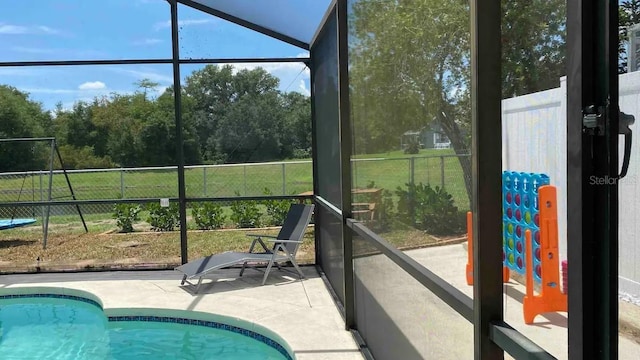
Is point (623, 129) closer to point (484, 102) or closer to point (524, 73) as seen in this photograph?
point (524, 73)

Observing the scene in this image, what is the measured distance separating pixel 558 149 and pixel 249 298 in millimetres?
4442

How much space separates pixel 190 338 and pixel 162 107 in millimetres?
3997

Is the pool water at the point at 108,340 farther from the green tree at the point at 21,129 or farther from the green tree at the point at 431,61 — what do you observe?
the green tree at the point at 21,129

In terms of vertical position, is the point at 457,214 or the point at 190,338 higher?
the point at 457,214

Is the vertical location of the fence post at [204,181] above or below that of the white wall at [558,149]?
below

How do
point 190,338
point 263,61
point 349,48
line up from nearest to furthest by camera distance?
point 349,48
point 190,338
point 263,61

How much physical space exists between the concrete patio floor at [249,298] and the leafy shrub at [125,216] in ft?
6.32

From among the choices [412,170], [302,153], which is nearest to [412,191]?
[412,170]

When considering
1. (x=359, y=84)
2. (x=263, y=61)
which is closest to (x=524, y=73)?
(x=359, y=84)

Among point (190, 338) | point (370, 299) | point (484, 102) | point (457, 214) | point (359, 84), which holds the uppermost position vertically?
point (359, 84)

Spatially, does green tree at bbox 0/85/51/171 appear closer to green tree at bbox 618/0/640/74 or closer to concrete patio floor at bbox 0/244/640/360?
concrete patio floor at bbox 0/244/640/360

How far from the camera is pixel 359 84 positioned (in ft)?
11.2

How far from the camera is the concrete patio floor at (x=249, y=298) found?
12.8 feet

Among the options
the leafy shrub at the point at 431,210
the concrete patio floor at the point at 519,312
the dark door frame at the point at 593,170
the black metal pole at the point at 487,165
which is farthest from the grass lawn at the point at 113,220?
the dark door frame at the point at 593,170
